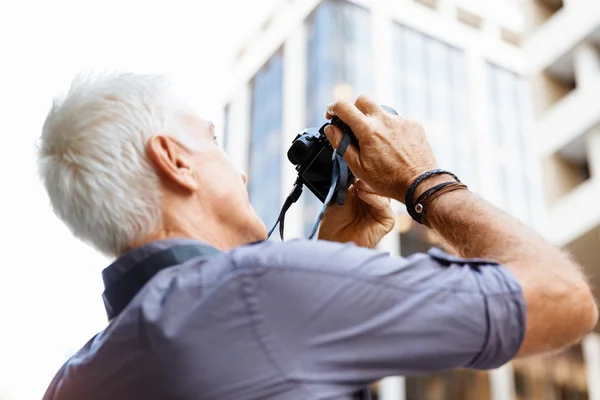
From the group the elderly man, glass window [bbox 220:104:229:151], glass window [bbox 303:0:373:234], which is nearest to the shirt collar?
the elderly man

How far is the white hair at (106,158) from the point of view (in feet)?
3.97

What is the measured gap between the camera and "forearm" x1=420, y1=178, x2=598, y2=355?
1010mm

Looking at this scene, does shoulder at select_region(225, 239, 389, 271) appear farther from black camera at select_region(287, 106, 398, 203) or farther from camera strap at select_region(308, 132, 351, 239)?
black camera at select_region(287, 106, 398, 203)

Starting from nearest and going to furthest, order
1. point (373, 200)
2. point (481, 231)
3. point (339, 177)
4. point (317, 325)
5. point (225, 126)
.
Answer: point (317, 325) < point (481, 231) < point (339, 177) < point (373, 200) < point (225, 126)

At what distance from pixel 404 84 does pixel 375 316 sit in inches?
1241

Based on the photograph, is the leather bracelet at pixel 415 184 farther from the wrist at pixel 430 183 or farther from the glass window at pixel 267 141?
the glass window at pixel 267 141

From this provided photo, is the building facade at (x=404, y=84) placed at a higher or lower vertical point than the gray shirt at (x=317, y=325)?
higher

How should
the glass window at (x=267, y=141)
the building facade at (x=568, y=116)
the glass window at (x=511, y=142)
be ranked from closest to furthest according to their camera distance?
the building facade at (x=568, y=116) → the glass window at (x=267, y=141) → the glass window at (x=511, y=142)

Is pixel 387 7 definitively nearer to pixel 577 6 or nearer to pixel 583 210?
pixel 577 6

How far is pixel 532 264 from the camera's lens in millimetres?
1046

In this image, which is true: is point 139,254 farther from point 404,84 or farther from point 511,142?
point 511,142

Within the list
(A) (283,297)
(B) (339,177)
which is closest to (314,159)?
(B) (339,177)

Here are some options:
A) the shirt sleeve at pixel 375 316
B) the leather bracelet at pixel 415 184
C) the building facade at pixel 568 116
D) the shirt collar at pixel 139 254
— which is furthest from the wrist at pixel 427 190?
the building facade at pixel 568 116

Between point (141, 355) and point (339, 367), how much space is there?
0.26 meters
